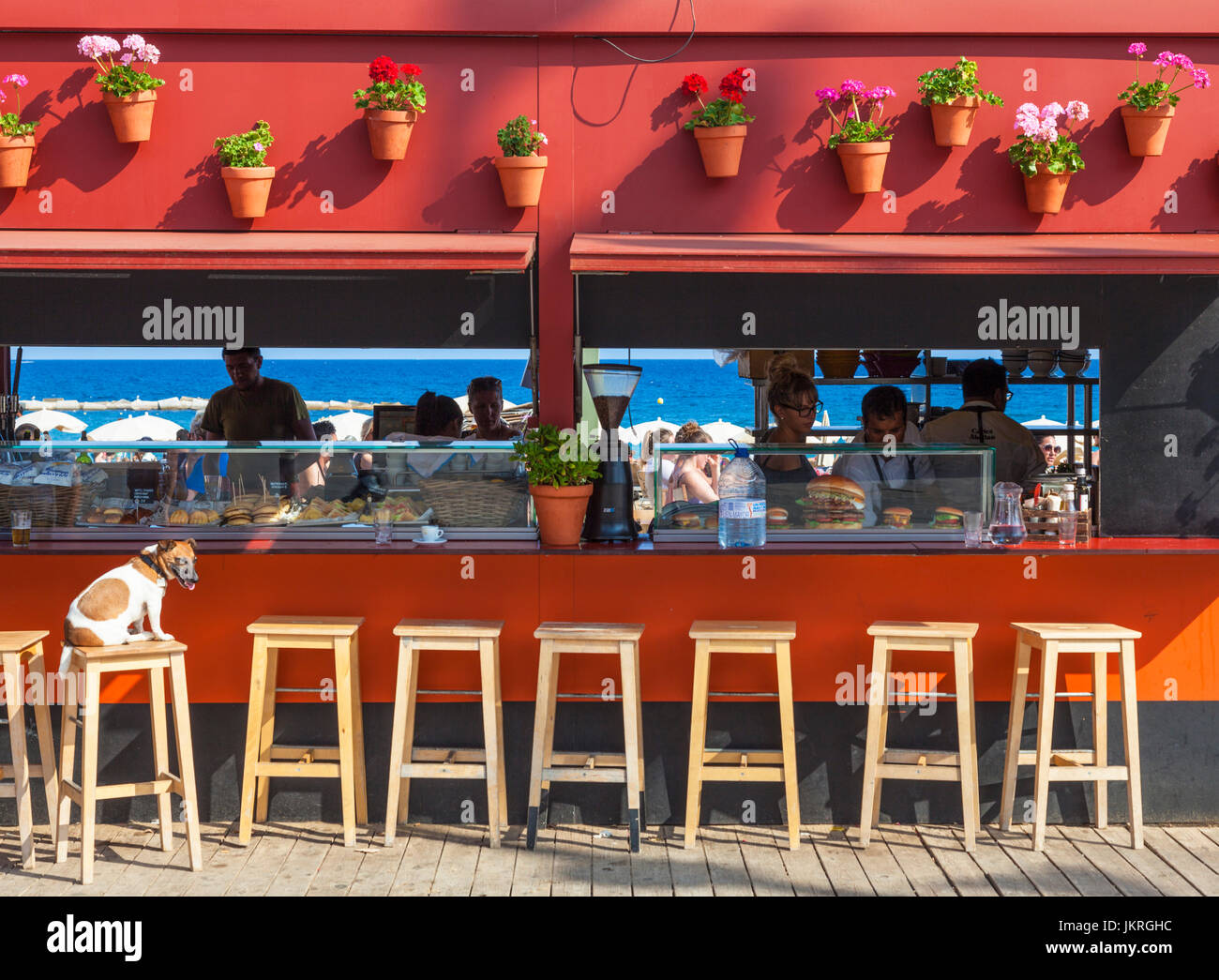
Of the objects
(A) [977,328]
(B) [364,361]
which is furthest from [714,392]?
(A) [977,328]

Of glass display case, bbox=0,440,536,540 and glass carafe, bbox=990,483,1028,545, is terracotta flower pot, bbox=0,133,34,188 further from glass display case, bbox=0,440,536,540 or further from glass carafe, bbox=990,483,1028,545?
glass carafe, bbox=990,483,1028,545

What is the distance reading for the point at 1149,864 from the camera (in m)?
4.44

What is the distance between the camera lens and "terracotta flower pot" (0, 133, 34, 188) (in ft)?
16.5

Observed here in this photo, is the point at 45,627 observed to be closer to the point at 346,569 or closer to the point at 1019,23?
the point at 346,569

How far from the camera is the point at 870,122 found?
16.7 feet

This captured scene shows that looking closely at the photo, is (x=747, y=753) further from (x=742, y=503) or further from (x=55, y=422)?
(x=55, y=422)

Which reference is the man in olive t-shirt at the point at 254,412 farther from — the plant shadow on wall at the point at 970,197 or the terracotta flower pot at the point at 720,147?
the plant shadow on wall at the point at 970,197

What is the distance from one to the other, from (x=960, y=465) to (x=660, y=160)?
5.95ft

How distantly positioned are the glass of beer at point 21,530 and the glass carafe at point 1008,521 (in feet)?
12.9

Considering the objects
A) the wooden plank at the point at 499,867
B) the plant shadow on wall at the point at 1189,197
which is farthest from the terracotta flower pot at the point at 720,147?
the wooden plank at the point at 499,867

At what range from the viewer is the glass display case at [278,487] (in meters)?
4.96

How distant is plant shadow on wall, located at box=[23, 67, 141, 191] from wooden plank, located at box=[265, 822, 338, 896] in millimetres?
2884

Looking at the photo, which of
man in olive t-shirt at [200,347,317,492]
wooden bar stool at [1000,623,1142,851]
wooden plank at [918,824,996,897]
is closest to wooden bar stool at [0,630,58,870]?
man in olive t-shirt at [200,347,317,492]

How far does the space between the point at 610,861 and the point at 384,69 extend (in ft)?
10.8
